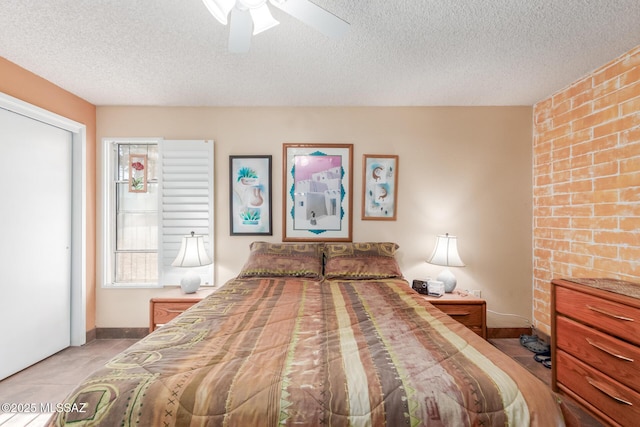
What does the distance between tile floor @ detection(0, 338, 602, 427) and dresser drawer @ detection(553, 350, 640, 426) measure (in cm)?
14

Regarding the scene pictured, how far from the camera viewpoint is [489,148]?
3.10 m

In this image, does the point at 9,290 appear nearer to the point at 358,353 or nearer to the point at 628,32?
the point at 358,353

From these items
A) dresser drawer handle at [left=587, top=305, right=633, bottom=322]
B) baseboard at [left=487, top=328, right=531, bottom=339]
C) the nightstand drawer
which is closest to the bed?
dresser drawer handle at [left=587, top=305, right=633, bottom=322]

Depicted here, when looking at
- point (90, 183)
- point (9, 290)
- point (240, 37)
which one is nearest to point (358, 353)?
point (240, 37)

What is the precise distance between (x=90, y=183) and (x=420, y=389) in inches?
137

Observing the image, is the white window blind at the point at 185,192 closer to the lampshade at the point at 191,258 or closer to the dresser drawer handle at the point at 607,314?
the lampshade at the point at 191,258

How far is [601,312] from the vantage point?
1.78 metres

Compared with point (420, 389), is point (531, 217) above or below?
above

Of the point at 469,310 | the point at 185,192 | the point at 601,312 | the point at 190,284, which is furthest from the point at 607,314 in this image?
the point at 185,192

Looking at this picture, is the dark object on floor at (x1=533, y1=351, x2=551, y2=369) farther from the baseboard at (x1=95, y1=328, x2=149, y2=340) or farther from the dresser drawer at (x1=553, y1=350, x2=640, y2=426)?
the baseboard at (x1=95, y1=328, x2=149, y2=340)

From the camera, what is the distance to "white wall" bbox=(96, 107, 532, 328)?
122 inches

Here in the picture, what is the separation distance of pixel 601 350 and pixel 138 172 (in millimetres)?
4085

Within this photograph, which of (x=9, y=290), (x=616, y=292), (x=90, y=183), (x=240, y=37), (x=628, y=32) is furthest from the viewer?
(x=90, y=183)

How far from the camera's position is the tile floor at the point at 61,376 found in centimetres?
183
